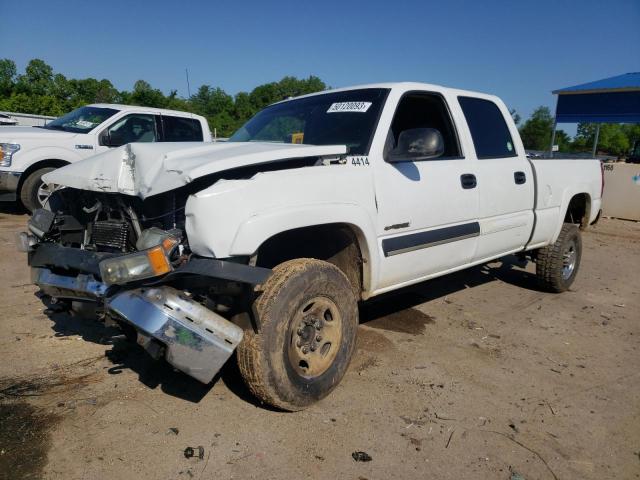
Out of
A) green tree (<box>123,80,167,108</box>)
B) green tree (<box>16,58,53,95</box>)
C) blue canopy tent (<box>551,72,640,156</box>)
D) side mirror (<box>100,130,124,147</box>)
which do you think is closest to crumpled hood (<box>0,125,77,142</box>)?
side mirror (<box>100,130,124,147</box>)

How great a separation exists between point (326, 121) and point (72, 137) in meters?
6.01

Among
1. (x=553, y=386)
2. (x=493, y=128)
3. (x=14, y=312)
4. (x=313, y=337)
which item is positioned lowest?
(x=553, y=386)

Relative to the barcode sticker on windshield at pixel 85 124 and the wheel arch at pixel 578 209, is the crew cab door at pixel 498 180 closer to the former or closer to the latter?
the wheel arch at pixel 578 209

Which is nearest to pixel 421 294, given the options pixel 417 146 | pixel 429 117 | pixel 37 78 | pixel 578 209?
pixel 429 117

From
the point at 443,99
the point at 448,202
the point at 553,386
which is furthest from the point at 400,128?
the point at 553,386

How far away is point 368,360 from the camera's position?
358cm

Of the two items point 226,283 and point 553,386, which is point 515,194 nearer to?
point 553,386

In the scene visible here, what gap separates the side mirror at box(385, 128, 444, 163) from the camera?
10.5ft

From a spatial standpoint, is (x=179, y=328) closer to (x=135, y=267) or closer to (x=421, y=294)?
(x=135, y=267)

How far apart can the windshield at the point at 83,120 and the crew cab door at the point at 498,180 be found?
660cm

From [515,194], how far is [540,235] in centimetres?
79

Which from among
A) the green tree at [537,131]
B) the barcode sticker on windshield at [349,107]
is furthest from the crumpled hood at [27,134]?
the green tree at [537,131]

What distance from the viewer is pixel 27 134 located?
7.65m

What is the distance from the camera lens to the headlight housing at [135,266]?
2.34 m
